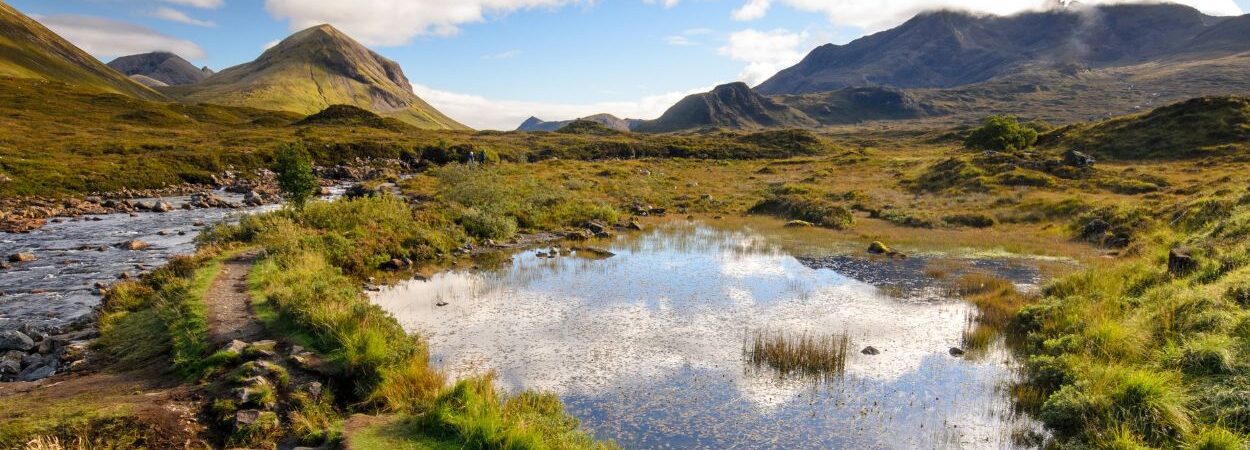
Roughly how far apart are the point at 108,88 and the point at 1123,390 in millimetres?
205092

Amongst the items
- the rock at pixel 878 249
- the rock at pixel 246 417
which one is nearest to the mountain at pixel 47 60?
the rock at pixel 246 417

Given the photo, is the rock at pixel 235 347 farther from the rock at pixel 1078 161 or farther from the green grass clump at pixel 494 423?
the rock at pixel 1078 161

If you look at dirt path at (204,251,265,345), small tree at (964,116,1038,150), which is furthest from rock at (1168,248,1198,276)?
small tree at (964,116,1038,150)

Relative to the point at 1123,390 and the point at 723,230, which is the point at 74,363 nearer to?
the point at 1123,390

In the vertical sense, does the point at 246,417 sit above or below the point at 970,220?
above

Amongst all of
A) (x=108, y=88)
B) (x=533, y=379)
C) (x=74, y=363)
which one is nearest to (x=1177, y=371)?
(x=533, y=379)

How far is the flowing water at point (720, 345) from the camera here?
1193cm

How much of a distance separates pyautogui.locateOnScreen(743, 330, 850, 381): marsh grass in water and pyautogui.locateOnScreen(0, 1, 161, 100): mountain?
159 m

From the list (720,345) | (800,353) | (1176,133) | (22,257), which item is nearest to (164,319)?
(720,345)

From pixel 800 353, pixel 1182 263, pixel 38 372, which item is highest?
pixel 1182 263

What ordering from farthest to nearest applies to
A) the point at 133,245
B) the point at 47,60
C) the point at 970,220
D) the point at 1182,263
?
the point at 47,60 → the point at 970,220 → the point at 133,245 → the point at 1182,263

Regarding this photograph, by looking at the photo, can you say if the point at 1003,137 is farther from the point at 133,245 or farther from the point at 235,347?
the point at 235,347

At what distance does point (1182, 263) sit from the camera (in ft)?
58.1

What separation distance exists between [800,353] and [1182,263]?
12404mm
